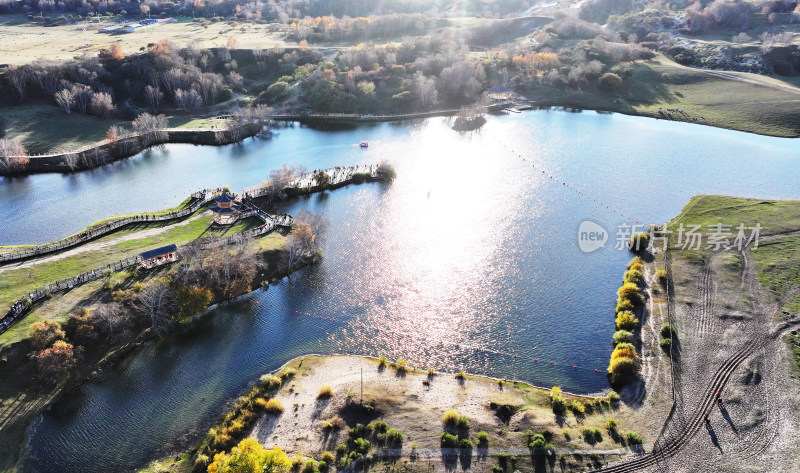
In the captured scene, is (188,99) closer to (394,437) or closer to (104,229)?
(104,229)

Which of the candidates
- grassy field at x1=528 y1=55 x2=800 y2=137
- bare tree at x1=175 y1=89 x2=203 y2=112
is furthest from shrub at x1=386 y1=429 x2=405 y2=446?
grassy field at x1=528 y1=55 x2=800 y2=137

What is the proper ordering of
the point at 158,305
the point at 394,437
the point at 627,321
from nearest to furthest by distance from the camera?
1. the point at 394,437
2. the point at 158,305
3. the point at 627,321

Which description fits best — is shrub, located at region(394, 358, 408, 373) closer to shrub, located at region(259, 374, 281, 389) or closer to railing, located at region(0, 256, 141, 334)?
shrub, located at region(259, 374, 281, 389)

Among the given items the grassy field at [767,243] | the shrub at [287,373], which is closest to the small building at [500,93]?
the grassy field at [767,243]

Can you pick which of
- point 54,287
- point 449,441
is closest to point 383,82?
point 54,287

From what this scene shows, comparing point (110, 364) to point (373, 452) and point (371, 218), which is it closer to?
point (373, 452)

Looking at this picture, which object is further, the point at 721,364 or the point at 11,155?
the point at 11,155
